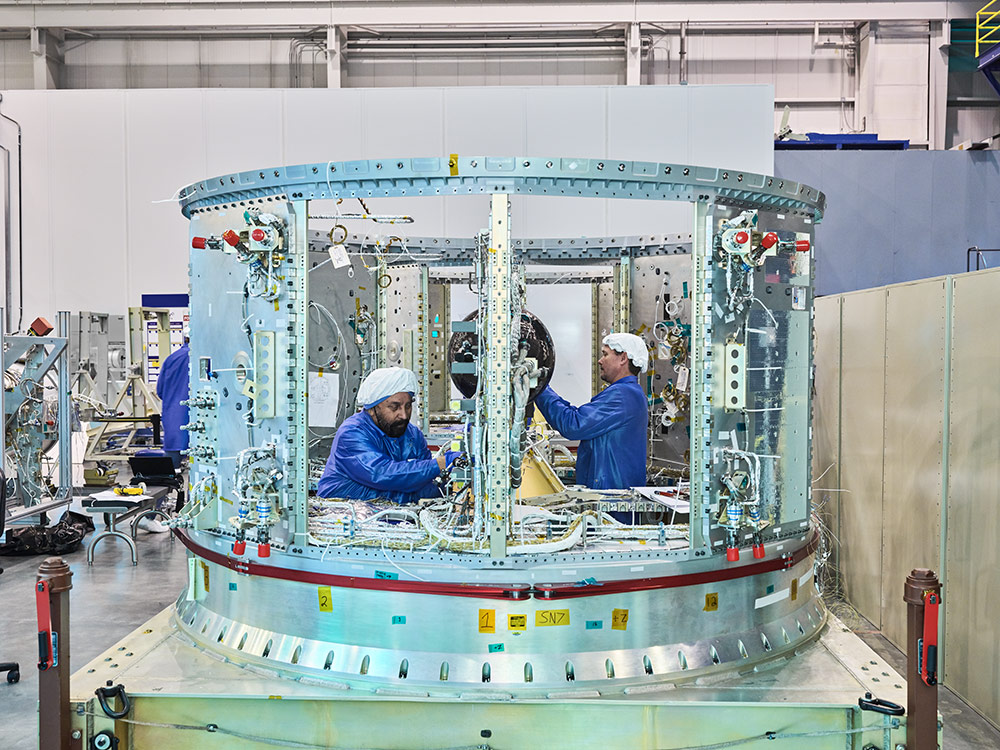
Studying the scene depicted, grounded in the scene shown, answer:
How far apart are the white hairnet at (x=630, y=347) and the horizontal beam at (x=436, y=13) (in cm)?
874

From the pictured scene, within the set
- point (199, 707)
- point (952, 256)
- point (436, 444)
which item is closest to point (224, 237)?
point (199, 707)

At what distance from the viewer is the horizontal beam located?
41.5 feet

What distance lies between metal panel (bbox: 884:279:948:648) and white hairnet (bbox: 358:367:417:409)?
329cm

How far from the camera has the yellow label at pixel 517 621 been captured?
3885 mm

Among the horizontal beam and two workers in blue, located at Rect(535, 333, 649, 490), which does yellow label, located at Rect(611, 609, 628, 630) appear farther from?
the horizontal beam

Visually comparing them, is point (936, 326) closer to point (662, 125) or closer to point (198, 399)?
point (198, 399)

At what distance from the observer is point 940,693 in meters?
4.77

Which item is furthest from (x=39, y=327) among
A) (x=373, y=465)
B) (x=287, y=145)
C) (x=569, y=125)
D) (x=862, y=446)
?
(x=862, y=446)

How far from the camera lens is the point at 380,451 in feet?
16.6

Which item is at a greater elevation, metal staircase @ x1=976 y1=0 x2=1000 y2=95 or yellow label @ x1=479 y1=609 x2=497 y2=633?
metal staircase @ x1=976 y1=0 x2=1000 y2=95

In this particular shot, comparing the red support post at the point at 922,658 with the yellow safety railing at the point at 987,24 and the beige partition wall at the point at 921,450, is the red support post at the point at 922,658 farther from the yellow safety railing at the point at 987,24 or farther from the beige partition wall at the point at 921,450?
the yellow safety railing at the point at 987,24

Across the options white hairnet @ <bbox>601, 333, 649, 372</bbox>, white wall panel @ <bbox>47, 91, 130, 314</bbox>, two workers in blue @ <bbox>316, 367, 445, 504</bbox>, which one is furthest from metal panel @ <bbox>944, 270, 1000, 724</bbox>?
white wall panel @ <bbox>47, 91, 130, 314</bbox>

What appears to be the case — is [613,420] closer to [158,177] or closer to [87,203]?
[158,177]

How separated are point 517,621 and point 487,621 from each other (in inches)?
5.7
